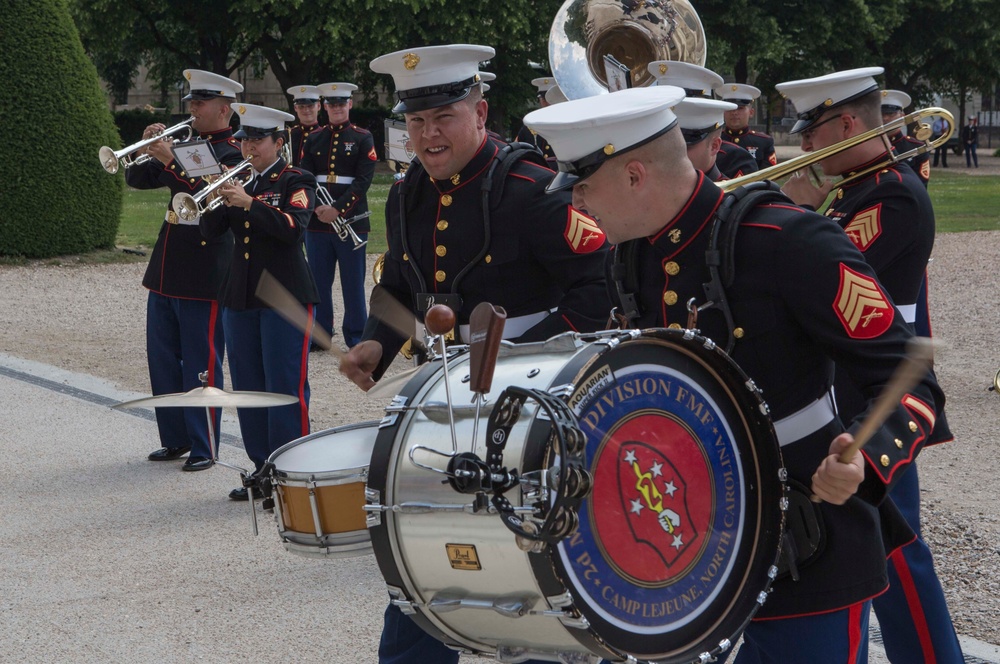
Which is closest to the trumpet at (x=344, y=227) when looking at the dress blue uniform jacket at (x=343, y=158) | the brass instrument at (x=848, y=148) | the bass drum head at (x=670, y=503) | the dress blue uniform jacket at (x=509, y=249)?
the dress blue uniform jacket at (x=343, y=158)

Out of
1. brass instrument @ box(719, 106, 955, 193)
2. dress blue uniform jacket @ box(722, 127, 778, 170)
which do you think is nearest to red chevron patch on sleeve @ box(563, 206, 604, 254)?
brass instrument @ box(719, 106, 955, 193)

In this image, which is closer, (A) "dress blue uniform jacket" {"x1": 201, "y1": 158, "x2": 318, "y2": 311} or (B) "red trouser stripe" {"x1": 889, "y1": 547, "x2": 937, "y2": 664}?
(B) "red trouser stripe" {"x1": 889, "y1": 547, "x2": 937, "y2": 664}

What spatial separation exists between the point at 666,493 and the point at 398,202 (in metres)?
1.77

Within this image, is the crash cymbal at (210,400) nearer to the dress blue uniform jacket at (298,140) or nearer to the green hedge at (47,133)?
the dress blue uniform jacket at (298,140)

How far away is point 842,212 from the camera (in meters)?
3.70

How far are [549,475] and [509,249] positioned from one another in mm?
1559

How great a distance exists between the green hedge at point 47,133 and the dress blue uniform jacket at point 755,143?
23.5ft

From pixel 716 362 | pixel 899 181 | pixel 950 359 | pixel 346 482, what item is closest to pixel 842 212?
pixel 899 181

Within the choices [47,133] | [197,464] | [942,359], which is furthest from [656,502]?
[47,133]

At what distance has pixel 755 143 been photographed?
11.3m

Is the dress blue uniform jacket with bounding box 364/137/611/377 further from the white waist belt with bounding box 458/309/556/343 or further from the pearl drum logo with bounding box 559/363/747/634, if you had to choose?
the pearl drum logo with bounding box 559/363/747/634

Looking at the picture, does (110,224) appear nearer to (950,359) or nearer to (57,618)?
(950,359)

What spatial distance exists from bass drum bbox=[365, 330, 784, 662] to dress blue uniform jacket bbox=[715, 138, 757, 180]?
5.62 metres

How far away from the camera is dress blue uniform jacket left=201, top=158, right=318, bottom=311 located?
582 cm
